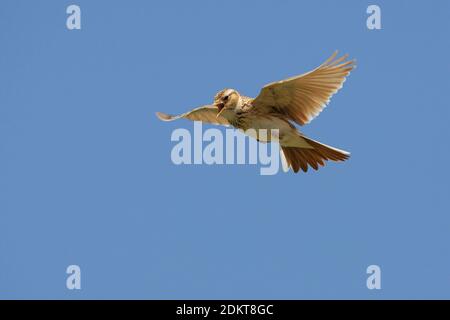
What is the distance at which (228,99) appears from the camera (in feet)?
37.5

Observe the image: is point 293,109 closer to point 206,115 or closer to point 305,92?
point 305,92

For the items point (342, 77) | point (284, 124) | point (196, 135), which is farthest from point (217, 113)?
point (342, 77)

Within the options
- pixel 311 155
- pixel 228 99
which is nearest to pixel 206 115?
pixel 228 99

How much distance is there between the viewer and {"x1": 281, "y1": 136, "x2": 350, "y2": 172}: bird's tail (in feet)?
37.7

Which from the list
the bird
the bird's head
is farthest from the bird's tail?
the bird's head

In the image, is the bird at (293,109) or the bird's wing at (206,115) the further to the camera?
the bird's wing at (206,115)

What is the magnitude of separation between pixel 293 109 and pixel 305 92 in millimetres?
315

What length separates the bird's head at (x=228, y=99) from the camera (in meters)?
11.4

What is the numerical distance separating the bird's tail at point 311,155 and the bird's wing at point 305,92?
338 millimetres

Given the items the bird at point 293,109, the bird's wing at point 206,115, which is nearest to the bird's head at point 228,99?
the bird at point 293,109

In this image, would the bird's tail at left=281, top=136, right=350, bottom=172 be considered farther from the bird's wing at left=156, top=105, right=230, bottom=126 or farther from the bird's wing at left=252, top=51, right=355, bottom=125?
the bird's wing at left=156, top=105, right=230, bottom=126

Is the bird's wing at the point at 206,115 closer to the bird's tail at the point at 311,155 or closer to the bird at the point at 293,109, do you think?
the bird at the point at 293,109

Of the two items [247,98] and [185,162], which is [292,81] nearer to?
[247,98]
